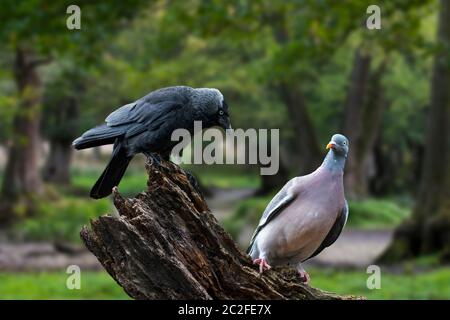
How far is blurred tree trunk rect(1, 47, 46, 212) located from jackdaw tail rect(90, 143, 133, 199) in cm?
1951

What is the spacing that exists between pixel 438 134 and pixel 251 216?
753cm

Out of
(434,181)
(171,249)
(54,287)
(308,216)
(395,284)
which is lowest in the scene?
(395,284)

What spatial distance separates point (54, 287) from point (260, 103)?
17957mm

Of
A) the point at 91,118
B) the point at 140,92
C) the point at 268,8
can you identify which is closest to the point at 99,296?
the point at 268,8

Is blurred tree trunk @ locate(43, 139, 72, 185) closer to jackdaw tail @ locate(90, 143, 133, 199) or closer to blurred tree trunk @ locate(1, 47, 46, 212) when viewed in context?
blurred tree trunk @ locate(1, 47, 46, 212)

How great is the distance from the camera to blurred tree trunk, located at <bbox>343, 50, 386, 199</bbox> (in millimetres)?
24594

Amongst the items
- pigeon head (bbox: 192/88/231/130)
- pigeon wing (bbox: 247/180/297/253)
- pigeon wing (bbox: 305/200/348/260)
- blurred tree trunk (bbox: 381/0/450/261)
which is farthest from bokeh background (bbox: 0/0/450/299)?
pigeon head (bbox: 192/88/231/130)

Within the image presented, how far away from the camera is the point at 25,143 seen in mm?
23578

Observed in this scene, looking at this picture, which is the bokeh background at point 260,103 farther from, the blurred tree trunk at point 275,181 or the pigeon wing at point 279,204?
the pigeon wing at point 279,204

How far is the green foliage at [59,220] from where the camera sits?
21266 mm

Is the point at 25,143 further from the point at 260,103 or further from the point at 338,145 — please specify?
the point at 338,145

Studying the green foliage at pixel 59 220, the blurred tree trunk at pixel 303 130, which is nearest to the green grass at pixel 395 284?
the green foliage at pixel 59 220

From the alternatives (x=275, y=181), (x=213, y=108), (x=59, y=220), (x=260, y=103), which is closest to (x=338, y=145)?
(x=213, y=108)

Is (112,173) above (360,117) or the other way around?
the other way around
